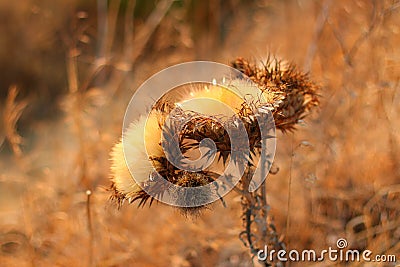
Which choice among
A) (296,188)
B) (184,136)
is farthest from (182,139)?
(296,188)

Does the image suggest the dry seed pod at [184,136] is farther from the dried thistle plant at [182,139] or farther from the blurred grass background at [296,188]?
the blurred grass background at [296,188]

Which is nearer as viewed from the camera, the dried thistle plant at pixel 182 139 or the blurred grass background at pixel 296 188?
the dried thistle plant at pixel 182 139

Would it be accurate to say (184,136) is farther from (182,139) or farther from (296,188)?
(296,188)

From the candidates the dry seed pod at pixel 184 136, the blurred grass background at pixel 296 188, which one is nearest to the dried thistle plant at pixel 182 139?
the dry seed pod at pixel 184 136

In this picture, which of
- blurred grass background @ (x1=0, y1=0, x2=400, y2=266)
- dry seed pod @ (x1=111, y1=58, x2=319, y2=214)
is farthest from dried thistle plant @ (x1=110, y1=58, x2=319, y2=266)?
blurred grass background @ (x1=0, y1=0, x2=400, y2=266)

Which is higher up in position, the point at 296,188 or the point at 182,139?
the point at 296,188

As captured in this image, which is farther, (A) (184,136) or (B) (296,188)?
(B) (296,188)

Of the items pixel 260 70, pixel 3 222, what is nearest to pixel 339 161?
pixel 260 70

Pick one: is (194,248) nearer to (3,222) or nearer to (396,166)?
(396,166)

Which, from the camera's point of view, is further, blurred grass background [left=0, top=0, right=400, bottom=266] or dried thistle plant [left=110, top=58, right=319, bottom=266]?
blurred grass background [left=0, top=0, right=400, bottom=266]

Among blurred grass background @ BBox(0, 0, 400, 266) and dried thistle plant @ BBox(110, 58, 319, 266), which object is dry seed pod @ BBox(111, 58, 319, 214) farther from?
blurred grass background @ BBox(0, 0, 400, 266)

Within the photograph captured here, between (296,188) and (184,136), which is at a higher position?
(296,188)
